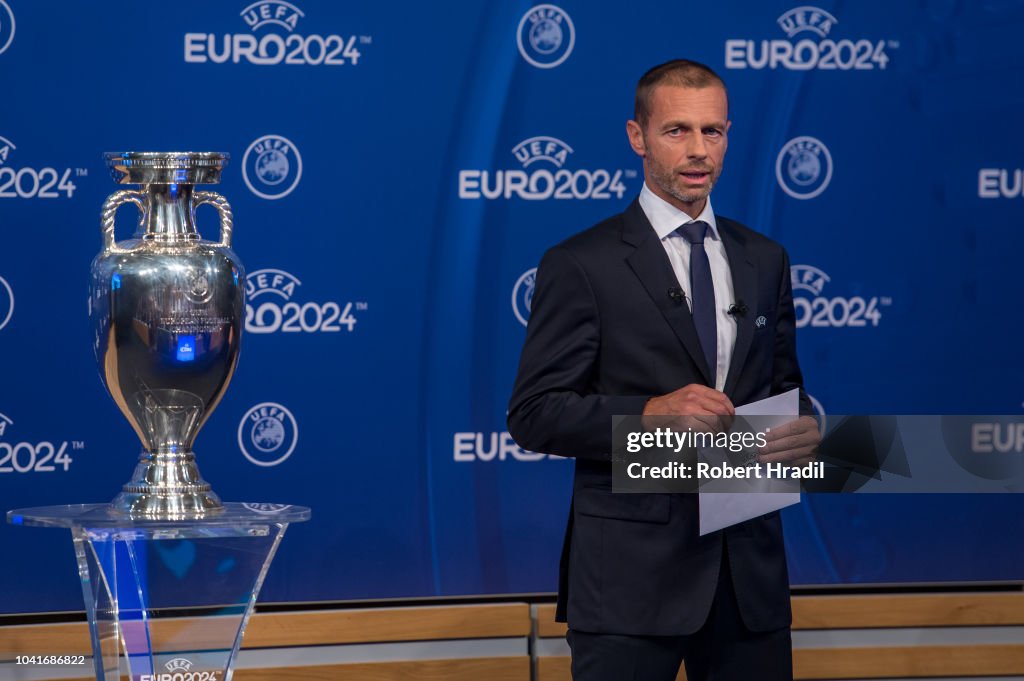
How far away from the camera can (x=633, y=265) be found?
257 cm

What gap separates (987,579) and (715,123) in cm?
203

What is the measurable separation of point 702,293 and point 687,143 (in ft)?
0.96

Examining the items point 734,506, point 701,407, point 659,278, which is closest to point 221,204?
point 659,278

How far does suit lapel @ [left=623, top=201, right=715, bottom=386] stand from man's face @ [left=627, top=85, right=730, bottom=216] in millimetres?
88

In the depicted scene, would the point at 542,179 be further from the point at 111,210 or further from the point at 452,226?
the point at 111,210

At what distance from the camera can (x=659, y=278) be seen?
2.56m

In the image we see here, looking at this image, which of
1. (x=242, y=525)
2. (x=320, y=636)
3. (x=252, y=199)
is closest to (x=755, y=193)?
(x=252, y=199)

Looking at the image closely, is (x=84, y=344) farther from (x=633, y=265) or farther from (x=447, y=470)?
(x=633, y=265)

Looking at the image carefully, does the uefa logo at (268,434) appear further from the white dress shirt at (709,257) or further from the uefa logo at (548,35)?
the white dress shirt at (709,257)

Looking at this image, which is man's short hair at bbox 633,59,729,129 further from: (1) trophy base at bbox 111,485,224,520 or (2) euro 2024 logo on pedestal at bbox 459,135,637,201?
(1) trophy base at bbox 111,485,224,520

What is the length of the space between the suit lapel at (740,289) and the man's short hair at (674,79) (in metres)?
0.29

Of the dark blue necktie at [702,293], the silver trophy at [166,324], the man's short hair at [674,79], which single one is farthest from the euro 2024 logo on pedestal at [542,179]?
the silver trophy at [166,324]

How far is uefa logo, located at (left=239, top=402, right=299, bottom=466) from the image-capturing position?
11.9 feet

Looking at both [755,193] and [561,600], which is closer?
[561,600]
